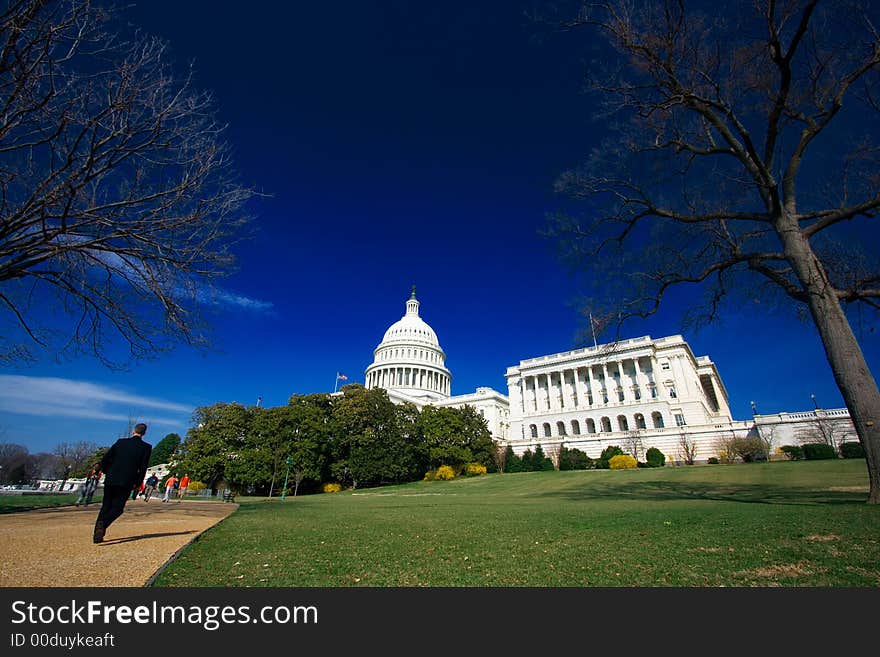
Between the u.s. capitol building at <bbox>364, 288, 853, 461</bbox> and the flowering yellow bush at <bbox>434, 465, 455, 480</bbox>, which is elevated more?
the u.s. capitol building at <bbox>364, 288, 853, 461</bbox>

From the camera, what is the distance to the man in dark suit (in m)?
6.46

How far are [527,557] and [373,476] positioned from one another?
127 ft

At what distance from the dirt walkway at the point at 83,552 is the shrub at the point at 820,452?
4812cm

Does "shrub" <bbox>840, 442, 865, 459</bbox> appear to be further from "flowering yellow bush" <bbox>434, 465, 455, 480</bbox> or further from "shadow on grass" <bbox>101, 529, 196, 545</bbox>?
"shadow on grass" <bbox>101, 529, 196, 545</bbox>

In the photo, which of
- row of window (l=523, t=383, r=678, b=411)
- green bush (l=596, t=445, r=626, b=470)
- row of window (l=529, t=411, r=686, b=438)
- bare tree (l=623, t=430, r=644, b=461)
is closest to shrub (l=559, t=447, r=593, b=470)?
green bush (l=596, t=445, r=626, b=470)

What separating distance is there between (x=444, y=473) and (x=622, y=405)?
115ft

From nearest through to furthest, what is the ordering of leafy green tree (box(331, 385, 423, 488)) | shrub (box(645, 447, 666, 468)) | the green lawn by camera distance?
the green lawn → leafy green tree (box(331, 385, 423, 488)) → shrub (box(645, 447, 666, 468))

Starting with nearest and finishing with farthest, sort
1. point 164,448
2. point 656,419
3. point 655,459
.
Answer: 1. point 655,459
2. point 656,419
3. point 164,448

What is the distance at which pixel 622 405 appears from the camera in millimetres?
64500

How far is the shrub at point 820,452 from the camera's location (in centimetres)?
3603

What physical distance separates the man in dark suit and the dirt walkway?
15.7 inches

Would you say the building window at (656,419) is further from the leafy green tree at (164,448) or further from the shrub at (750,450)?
the leafy green tree at (164,448)

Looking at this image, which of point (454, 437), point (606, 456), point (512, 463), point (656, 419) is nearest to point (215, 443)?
point (454, 437)

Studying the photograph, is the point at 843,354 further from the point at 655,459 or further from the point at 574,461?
the point at 574,461
